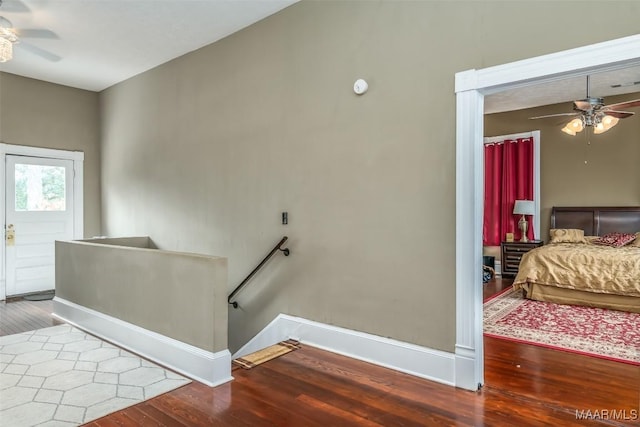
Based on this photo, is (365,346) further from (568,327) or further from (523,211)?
(523,211)

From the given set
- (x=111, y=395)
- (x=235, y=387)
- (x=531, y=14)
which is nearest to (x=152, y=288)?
(x=111, y=395)

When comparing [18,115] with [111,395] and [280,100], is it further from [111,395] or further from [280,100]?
[111,395]

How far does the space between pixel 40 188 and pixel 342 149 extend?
5017mm

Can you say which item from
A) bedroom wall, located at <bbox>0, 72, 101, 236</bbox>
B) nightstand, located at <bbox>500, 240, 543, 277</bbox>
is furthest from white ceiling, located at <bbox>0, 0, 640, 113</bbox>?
nightstand, located at <bbox>500, 240, 543, 277</bbox>

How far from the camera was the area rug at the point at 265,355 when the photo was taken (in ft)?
9.96

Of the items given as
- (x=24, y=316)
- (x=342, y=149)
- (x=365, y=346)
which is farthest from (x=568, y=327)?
(x=24, y=316)

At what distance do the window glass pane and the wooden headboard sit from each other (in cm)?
803

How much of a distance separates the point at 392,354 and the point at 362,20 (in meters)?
2.56

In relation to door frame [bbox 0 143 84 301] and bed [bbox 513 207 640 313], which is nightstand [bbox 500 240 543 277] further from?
door frame [bbox 0 143 84 301]

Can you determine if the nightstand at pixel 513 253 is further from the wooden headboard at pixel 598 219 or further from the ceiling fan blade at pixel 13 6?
the ceiling fan blade at pixel 13 6

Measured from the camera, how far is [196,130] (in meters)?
4.64

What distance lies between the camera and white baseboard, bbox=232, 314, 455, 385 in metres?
2.71

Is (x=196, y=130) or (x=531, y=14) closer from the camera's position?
(x=531, y=14)

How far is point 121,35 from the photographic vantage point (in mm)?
4238
